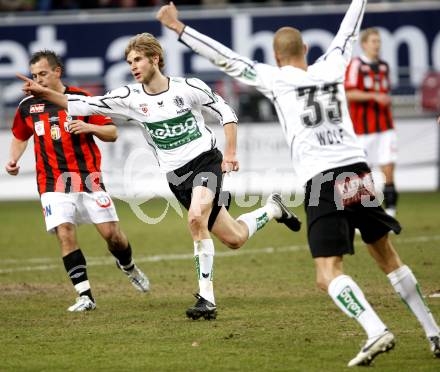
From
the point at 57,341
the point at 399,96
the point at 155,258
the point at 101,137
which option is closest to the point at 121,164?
the point at 399,96

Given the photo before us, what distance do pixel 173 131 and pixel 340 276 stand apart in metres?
2.55

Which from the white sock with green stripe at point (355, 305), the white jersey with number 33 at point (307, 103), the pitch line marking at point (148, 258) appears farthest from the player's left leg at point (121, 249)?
the white sock with green stripe at point (355, 305)

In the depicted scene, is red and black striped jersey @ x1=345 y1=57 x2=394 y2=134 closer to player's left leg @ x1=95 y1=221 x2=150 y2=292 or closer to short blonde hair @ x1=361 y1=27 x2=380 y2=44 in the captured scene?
short blonde hair @ x1=361 y1=27 x2=380 y2=44

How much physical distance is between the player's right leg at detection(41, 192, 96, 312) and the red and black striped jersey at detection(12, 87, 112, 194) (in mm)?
158

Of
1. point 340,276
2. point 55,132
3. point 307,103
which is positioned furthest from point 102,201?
point 340,276

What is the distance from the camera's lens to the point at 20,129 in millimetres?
9094

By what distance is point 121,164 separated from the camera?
761 inches

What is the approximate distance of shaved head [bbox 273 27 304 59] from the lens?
6316mm

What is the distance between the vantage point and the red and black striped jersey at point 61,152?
346 inches

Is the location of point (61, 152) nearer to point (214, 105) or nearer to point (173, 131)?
point (173, 131)

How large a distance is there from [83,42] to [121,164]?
13.1 feet

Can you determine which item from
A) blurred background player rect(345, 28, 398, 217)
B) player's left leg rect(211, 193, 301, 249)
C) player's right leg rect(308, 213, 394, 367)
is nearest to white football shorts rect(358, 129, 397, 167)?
blurred background player rect(345, 28, 398, 217)

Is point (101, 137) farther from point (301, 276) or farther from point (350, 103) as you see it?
point (350, 103)

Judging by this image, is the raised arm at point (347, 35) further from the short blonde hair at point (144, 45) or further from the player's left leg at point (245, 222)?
the player's left leg at point (245, 222)
